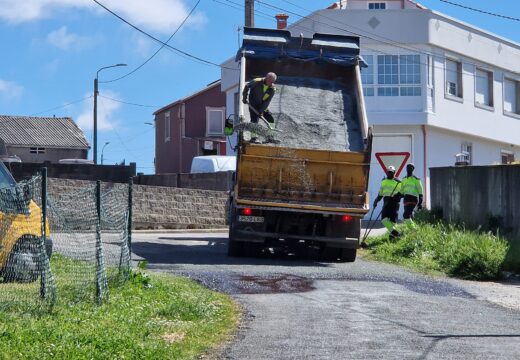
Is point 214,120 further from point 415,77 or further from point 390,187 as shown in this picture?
point 390,187

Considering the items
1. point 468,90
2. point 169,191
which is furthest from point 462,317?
point 468,90

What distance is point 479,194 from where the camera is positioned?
20.0m

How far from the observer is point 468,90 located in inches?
1348

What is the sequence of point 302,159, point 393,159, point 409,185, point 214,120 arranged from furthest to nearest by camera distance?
point 214,120
point 393,159
point 409,185
point 302,159

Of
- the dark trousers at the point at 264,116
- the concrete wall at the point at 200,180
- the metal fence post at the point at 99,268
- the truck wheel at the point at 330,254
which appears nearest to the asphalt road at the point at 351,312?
the truck wheel at the point at 330,254

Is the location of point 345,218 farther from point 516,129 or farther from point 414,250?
point 516,129

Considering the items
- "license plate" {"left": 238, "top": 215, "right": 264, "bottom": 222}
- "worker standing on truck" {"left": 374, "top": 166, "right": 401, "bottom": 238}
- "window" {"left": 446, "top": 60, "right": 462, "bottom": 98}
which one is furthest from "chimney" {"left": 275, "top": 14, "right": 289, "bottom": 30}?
"license plate" {"left": 238, "top": 215, "right": 264, "bottom": 222}

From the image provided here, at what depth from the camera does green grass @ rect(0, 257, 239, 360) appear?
7762 mm

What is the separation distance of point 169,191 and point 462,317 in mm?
17659

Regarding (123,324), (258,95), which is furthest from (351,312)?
(258,95)

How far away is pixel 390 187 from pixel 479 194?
2.10 metres

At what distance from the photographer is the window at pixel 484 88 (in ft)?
115

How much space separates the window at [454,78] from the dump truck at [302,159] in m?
15.9

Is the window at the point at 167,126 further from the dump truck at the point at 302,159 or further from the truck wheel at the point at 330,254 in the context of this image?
the truck wheel at the point at 330,254
